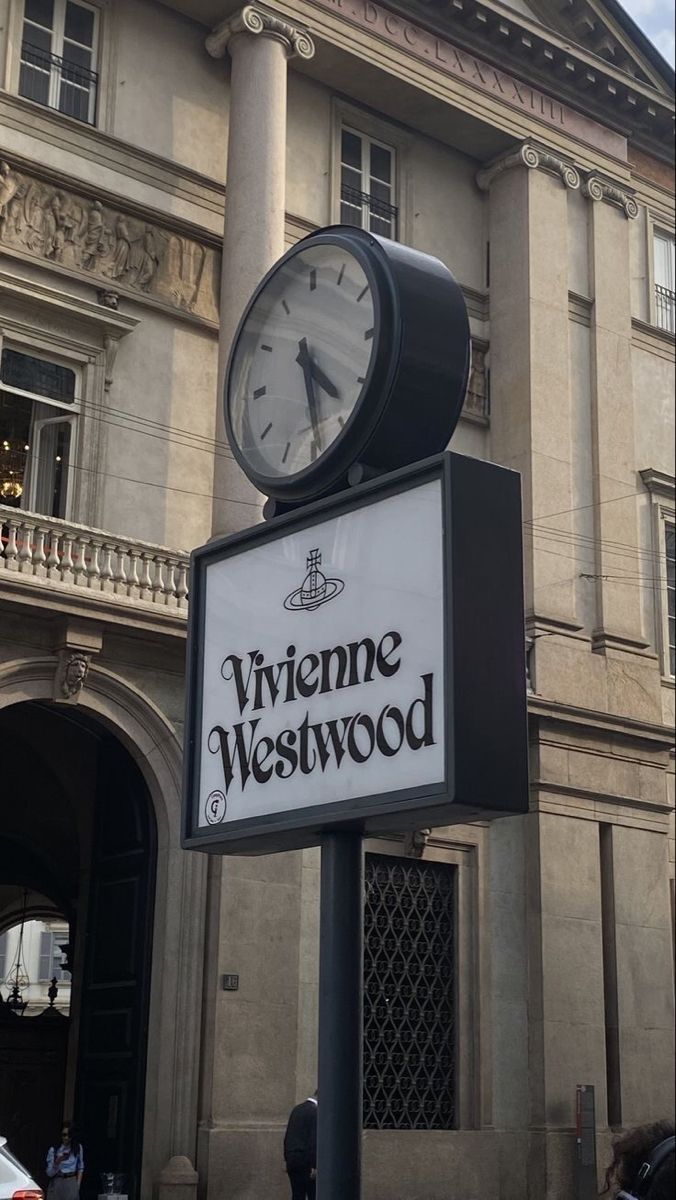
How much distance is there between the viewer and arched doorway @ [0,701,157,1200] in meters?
19.3

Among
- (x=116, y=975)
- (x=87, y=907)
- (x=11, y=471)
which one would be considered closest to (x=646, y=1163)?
(x=116, y=975)

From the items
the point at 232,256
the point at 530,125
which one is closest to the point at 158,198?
the point at 232,256

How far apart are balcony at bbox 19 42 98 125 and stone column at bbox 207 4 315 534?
1.89 metres

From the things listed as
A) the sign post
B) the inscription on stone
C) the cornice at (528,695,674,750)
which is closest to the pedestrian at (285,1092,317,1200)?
the cornice at (528,695,674,750)

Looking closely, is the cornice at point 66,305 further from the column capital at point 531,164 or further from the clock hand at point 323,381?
the clock hand at point 323,381

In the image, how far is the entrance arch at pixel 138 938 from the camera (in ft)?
61.4

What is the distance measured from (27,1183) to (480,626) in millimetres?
9407

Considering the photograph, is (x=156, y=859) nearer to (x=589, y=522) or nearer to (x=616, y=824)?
(x=616, y=824)

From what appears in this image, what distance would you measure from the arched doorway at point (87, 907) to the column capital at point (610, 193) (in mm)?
12108

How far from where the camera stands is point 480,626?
384 cm

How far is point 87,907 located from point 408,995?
435cm

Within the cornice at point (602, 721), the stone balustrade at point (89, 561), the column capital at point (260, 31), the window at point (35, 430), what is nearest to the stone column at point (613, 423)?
the cornice at point (602, 721)

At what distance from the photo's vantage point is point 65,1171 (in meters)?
17.8

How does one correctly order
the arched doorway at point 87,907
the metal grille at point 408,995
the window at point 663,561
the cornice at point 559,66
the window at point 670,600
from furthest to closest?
the window at point 670,600 → the window at point 663,561 → the cornice at point 559,66 → the metal grille at point 408,995 → the arched doorway at point 87,907
